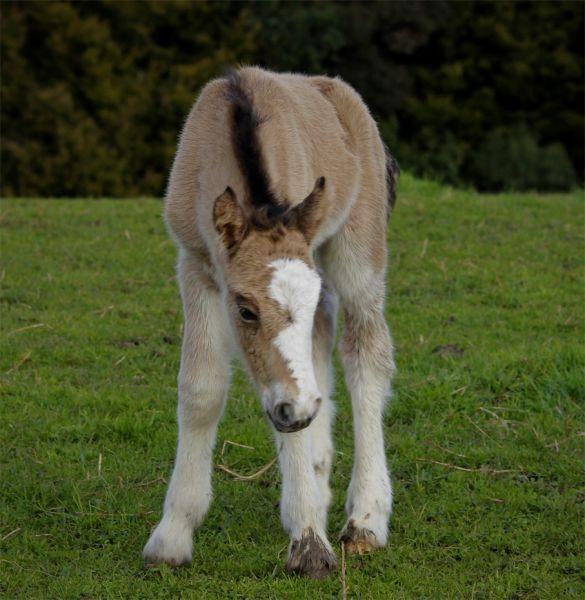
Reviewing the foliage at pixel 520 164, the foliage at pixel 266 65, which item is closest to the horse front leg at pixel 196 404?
the foliage at pixel 266 65

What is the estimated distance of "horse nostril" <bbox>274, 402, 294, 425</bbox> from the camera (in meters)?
4.26

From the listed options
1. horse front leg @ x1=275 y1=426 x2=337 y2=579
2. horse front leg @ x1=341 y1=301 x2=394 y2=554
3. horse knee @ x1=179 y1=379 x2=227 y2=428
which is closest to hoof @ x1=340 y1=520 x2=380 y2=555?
horse front leg @ x1=341 y1=301 x2=394 y2=554

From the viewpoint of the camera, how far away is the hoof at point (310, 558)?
16.1 ft

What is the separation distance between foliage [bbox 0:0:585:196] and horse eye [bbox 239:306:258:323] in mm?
16908

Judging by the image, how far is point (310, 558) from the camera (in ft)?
16.2

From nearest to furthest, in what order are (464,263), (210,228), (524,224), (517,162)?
1. (210,228)
2. (464,263)
3. (524,224)
4. (517,162)

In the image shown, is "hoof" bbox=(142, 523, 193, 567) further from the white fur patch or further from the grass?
the white fur patch

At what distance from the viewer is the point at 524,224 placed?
10.9m

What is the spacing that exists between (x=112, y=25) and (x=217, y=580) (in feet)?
65.2

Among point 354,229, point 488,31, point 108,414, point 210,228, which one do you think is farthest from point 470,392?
point 488,31

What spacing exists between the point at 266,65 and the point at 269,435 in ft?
56.5

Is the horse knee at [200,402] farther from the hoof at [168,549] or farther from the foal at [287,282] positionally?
the hoof at [168,549]

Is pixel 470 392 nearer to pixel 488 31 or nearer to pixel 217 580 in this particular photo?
pixel 217 580

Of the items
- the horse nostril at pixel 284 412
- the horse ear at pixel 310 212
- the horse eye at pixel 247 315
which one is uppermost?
the horse ear at pixel 310 212
